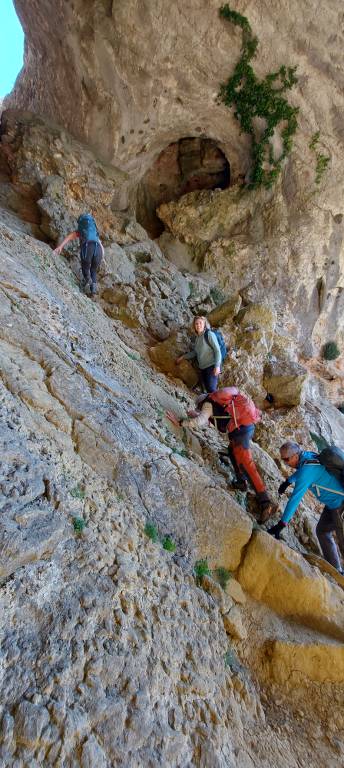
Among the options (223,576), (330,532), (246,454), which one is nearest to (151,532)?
(223,576)

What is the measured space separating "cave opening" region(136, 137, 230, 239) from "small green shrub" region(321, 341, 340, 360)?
7.72 meters

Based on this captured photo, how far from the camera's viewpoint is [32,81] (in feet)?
40.4

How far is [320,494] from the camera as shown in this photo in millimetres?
5457

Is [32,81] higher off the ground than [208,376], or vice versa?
[32,81]

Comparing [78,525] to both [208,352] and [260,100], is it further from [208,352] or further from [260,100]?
[260,100]

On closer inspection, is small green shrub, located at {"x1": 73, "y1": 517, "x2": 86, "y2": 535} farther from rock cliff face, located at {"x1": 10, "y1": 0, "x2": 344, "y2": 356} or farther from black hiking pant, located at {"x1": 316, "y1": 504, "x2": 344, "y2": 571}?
rock cliff face, located at {"x1": 10, "y1": 0, "x2": 344, "y2": 356}

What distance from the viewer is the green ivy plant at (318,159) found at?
12.0 meters

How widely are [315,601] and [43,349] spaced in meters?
4.17

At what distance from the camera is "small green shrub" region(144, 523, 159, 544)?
12.2 ft

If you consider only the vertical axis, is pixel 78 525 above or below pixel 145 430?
below

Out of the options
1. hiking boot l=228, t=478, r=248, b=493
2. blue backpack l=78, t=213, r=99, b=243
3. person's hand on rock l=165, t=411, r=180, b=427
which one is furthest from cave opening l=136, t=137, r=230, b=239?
hiking boot l=228, t=478, r=248, b=493

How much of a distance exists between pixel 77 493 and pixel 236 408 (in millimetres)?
2938

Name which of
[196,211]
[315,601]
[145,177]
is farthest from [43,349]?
[145,177]

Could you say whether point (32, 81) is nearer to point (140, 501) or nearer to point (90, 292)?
point (90, 292)
